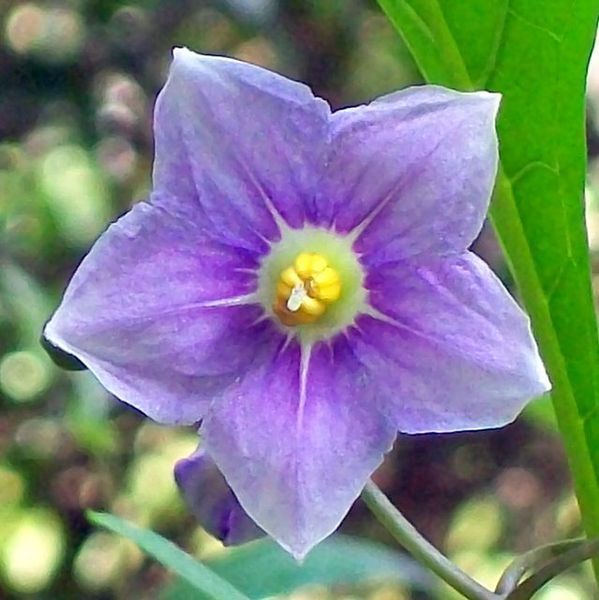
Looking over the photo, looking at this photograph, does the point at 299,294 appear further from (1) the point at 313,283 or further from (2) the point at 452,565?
(2) the point at 452,565

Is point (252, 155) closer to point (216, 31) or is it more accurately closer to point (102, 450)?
point (102, 450)

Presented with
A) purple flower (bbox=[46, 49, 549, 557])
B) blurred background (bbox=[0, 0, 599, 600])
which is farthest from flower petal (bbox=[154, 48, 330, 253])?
blurred background (bbox=[0, 0, 599, 600])

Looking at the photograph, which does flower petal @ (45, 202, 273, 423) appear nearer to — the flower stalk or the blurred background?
the flower stalk

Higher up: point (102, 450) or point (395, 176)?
point (395, 176)

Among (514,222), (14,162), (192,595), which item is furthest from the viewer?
(14,162)

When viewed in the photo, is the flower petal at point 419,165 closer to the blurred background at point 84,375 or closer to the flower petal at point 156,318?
the flower petal at point 156,318

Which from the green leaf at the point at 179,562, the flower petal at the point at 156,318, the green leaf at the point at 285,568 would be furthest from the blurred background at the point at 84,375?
the flower petal at the point at 156,318

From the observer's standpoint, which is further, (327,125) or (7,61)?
(7,61)

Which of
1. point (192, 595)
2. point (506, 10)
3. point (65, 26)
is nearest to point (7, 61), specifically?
point (65, 26)
